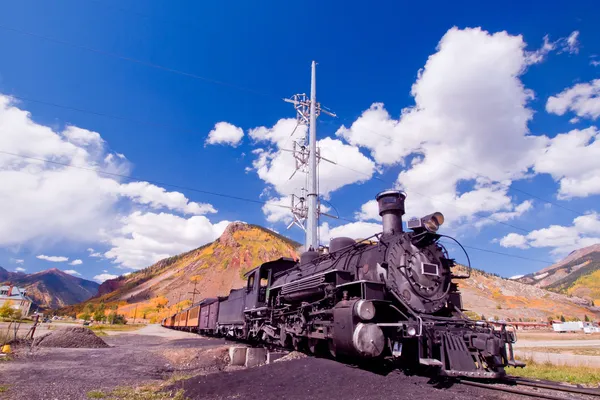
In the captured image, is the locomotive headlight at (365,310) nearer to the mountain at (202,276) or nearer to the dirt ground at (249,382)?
the dirt ground at (249,382)

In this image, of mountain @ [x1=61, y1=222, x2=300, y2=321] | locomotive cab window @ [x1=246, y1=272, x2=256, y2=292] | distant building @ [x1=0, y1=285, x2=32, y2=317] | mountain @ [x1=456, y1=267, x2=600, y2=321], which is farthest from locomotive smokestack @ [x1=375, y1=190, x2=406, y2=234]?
distant building @ [x1=0, y1=285, x2=32, y2=317]

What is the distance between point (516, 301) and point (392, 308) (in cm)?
14246

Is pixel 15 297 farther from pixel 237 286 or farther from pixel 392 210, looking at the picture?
pixel 392 210

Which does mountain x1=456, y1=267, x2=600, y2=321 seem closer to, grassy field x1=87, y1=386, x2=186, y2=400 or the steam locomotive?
the steam locomotive

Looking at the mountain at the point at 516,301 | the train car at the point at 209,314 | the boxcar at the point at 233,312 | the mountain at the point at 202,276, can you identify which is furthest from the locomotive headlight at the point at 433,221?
the mountain at the point at 202,276

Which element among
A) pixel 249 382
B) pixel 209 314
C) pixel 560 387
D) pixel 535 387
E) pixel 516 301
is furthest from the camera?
pixel 516 301

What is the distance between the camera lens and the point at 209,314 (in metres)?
27.9

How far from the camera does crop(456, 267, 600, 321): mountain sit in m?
99.4

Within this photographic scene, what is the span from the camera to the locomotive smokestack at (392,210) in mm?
10375

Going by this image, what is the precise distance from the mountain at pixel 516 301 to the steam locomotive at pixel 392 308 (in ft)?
296

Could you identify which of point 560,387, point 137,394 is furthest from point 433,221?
point 137,394

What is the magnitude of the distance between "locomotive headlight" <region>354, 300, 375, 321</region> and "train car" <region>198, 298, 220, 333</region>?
63.5 ft

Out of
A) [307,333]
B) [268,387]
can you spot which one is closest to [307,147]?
[307,333]

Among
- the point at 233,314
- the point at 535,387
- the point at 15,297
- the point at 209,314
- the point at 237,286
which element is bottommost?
the point at 535,387
